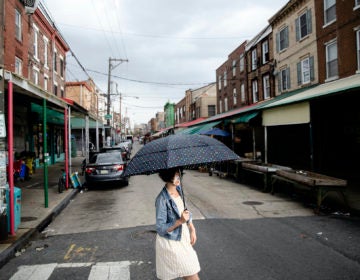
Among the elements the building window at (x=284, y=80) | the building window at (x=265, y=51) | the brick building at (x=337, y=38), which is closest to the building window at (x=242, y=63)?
the building window at (x=265, y=51)

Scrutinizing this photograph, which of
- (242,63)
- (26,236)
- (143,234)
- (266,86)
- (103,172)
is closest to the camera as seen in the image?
(26,236)

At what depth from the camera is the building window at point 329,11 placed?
16103mm

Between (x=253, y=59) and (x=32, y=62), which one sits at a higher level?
(x=253, y=59)

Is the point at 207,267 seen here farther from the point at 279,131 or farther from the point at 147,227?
the point at 279,131

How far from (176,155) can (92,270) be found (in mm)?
2656

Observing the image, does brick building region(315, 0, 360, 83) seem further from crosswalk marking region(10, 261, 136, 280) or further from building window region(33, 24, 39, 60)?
building window region(33, 24, 39, 60)

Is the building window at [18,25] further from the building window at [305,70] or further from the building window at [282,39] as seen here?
the building window at [305,70]

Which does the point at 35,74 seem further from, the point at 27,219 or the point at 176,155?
the point at 176,155

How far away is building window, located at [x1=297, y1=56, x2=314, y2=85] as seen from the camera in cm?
1808

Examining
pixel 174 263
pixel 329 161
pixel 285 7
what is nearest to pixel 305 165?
pixel 329 161

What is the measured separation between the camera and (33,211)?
832cm

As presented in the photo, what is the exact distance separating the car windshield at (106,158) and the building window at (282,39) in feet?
47.4

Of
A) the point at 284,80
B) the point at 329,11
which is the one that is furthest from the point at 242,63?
the point at 329,11

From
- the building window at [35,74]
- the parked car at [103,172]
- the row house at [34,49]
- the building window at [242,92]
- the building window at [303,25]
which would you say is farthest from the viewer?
the building window at [242,92]
